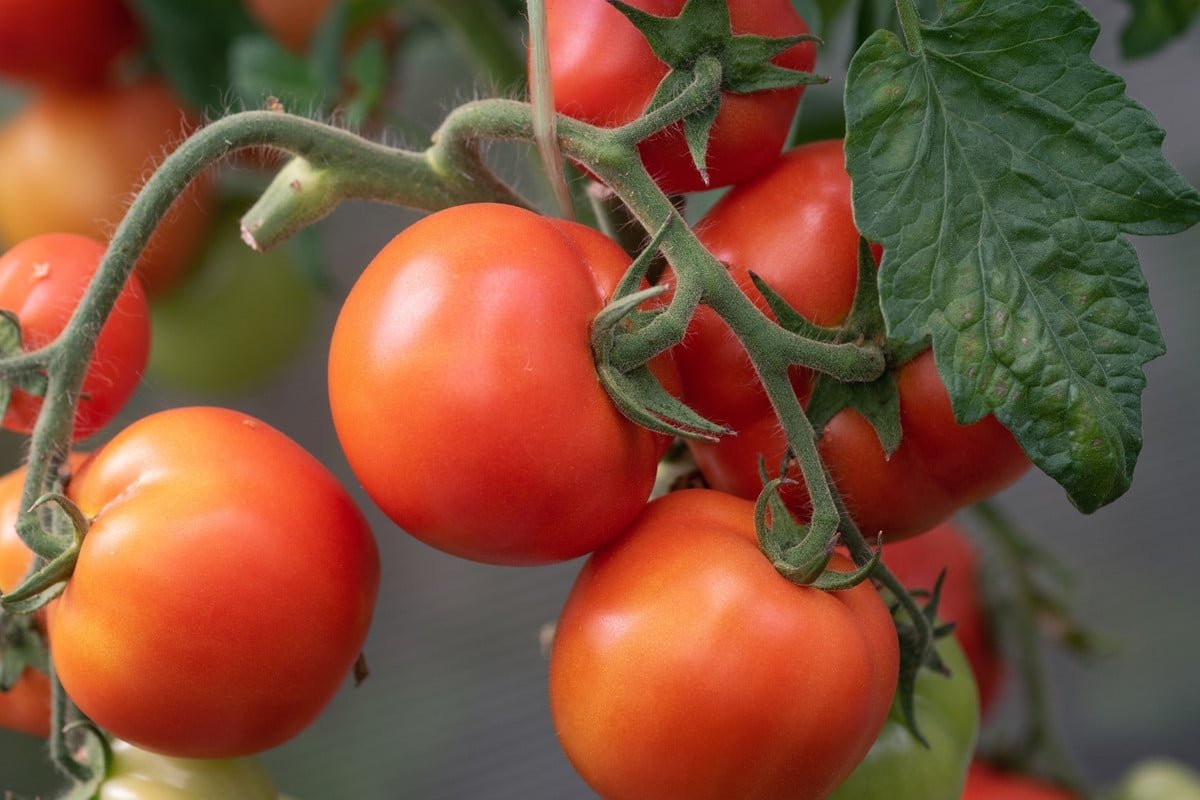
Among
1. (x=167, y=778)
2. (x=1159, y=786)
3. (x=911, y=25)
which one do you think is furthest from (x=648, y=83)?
(x=1159, y=786)

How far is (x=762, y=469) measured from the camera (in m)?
0.35

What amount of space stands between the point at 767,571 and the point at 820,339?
0.26 feet

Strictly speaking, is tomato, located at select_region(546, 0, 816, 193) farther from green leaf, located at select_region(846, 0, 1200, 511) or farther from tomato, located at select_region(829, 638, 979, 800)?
tomato, located at select_region(829, 638, 979, 800)

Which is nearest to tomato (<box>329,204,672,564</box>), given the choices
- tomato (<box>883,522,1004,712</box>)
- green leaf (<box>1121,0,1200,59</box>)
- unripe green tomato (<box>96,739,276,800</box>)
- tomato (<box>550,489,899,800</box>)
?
tomato (<box>550,489,899,800</box>)

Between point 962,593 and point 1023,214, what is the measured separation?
0.37 m

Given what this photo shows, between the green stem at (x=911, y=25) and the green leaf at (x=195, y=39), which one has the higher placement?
the green stem at (x=911, y=25)

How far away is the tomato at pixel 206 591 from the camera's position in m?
0.35

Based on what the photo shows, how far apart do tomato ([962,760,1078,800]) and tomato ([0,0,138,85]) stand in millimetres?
665

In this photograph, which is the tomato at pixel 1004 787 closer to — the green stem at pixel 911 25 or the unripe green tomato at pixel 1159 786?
the unripe green tomato at pixel 1159 786

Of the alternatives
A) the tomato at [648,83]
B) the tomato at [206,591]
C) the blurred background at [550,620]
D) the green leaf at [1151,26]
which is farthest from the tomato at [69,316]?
the blurred background at [550,620]

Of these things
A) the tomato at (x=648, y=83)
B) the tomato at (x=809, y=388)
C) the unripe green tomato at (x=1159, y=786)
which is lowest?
the unripe green tomato at (x=1159, y=786)

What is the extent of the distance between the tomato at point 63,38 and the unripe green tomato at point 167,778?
46 cm

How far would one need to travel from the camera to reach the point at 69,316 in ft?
1.33

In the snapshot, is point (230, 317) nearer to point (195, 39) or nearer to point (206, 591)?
point (195, 39)
